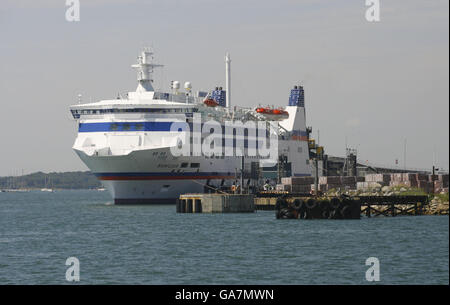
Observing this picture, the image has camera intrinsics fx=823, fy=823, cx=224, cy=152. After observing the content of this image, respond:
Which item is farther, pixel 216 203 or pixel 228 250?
pixel 216 203

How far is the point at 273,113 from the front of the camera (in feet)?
382

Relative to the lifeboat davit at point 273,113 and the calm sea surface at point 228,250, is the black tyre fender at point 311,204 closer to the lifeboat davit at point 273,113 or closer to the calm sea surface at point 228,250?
the calm sea surface at point 228,250

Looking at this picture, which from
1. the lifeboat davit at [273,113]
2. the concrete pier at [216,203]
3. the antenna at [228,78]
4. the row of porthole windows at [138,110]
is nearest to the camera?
the concrete pier at [216,203]

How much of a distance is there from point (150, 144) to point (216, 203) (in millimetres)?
15002

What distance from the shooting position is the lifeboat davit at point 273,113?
372ft

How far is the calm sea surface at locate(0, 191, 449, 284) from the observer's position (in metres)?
34.6

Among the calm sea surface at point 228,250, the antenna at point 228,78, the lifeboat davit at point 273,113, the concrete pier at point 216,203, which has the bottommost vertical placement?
the calm sea surface at point 228,250

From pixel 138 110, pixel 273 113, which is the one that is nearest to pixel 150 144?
pixel 138 110

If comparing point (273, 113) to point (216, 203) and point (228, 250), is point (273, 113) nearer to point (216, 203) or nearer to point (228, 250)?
point (216, 203)

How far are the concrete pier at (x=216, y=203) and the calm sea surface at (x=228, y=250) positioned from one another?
6.53m

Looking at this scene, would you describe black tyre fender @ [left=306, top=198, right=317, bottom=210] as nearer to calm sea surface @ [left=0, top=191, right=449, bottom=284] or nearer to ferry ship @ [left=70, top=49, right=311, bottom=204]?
calm sea surface @ [left=0, top=191, right=449, bottom=284]

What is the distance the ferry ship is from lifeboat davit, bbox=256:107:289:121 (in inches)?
604

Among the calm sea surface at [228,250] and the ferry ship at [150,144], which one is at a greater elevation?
the ferry ship at [150,144]

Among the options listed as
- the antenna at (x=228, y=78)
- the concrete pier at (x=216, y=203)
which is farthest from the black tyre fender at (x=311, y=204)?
the antenna at (x=228, y=78)
